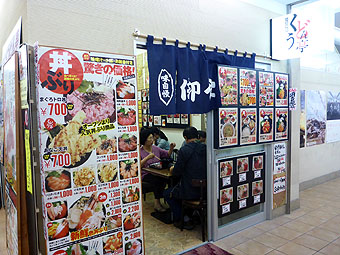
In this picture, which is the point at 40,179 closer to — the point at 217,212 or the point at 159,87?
the point at 159,87

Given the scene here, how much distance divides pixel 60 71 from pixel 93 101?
39 centimetres

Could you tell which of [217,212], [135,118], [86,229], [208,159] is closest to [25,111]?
[135,118]

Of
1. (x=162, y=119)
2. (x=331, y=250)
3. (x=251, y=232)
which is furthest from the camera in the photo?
(x=162, y=119)

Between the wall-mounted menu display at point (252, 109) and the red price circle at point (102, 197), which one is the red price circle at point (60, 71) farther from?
the wall-mounted menu display at point (252, 109)

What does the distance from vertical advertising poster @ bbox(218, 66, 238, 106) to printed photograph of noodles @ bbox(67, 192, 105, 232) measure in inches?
81.6

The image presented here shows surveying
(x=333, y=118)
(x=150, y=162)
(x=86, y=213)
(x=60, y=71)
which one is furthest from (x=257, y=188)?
(x=333, y=118)

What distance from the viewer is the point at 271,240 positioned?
3809 mm

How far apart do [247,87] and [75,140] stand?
2.58 metres

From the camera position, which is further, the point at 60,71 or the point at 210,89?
the point at 210,89

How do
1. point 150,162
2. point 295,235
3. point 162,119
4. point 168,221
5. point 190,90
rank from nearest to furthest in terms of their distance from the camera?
point 190,90 < point 295,235 < point 168,221 < point 150,162 < point 162,119

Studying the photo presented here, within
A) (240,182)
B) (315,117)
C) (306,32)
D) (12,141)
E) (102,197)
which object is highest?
(306,32)

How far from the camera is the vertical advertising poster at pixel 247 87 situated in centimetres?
393

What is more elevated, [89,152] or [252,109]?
[252,109]

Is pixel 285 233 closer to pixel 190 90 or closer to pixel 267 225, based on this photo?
pixel 267 225
